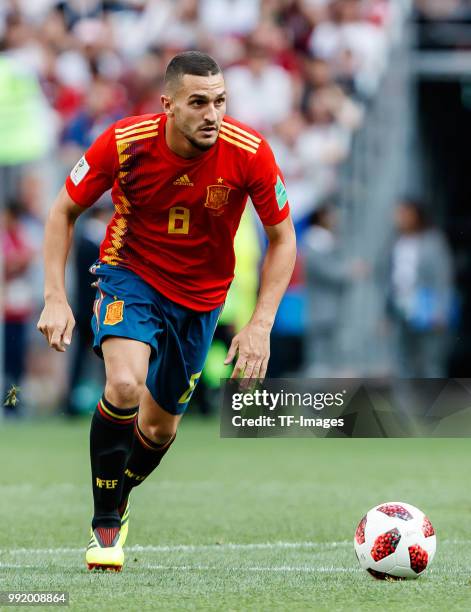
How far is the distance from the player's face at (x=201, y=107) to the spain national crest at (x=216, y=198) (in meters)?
0.22

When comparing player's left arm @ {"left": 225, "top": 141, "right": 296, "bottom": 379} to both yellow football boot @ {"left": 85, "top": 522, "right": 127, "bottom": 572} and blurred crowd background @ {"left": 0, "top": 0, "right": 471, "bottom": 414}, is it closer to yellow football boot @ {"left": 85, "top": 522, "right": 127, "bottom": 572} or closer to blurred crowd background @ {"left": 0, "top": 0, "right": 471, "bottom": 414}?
yellow football boot @ {"left": 85, "top": 522, "right": 127, "bottom": 572}

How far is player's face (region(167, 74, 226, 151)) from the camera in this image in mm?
5938

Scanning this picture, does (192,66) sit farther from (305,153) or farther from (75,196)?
(305,153)

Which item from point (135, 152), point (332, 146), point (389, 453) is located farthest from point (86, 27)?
point (135, 152)

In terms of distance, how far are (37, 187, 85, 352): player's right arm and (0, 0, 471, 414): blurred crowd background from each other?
836 centimetres

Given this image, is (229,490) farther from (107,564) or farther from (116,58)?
(116,58)

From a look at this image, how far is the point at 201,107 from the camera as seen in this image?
5965 mm

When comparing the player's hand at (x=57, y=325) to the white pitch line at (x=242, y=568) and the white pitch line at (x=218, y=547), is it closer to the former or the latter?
the white pitch line at (x=242, y=568)

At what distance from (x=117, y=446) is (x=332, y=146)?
1097cm

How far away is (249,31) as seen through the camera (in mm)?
17156

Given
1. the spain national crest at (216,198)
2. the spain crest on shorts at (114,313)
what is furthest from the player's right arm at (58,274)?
the spain national crest at (216,198)

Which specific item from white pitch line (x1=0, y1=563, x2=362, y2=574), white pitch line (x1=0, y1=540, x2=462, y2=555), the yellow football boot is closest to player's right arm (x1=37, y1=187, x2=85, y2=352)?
the yellow football boot

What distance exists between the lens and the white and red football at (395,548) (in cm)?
552

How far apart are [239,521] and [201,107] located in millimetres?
2730
